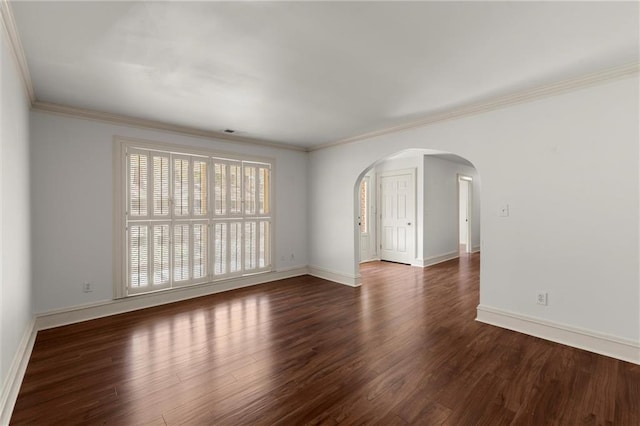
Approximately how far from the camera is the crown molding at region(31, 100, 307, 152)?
3377mm

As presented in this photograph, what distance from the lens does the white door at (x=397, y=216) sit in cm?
693

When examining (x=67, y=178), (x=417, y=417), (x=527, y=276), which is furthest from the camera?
(x=67, y=178)

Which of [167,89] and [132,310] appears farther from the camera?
[132,310]

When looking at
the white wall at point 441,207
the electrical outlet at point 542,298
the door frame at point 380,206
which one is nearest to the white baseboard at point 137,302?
the door frame at point 380,206

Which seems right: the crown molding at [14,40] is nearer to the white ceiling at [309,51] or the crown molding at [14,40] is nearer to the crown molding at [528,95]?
the white ceiling at [309,51]

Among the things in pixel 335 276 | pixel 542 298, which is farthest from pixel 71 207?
pixel 542 298

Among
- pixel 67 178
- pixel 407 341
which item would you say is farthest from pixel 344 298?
pixel 67 178

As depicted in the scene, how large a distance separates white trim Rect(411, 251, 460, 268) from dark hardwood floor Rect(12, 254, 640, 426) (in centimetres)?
284

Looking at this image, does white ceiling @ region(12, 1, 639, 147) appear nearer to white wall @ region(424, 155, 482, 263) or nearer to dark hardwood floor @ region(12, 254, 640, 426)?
dark hardwood floor @ region(12, 254, 640, 426)

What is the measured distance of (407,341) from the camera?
299 centimetres

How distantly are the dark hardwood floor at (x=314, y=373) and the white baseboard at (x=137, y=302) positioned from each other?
5.7 inches

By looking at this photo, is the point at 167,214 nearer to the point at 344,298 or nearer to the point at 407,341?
the point at 344,298

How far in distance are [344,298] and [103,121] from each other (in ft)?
13.0

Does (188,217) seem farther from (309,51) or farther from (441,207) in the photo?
(441,207)
